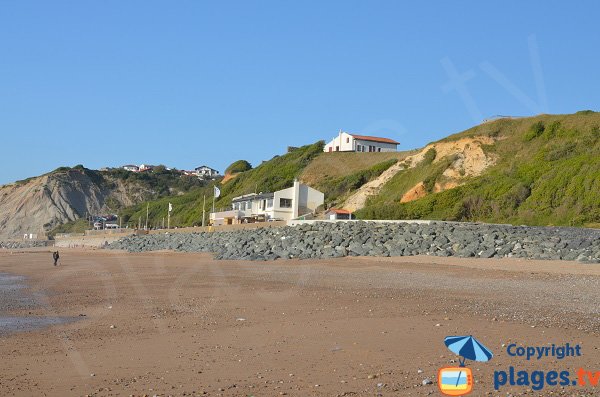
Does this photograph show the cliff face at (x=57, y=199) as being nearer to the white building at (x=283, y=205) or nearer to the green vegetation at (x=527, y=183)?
the white building at (x=283, y=205)

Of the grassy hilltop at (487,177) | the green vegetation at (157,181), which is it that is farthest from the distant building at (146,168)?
the grassy hilltop at (487,177)

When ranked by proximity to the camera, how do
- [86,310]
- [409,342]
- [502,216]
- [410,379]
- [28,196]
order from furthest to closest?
[28,196] < [502,216] < [86,310] < [409,342] < [410,379]

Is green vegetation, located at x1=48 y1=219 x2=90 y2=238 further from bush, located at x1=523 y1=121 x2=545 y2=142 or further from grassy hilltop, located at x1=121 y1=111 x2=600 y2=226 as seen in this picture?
bush, located at x1=523 y1=121 x2=545 y2=142

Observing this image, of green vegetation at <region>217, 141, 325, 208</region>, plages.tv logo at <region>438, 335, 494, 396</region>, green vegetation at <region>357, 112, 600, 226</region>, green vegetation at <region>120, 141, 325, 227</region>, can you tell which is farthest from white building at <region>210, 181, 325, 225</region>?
plages.tv logo at <region>438, 335, 494, 396</region>

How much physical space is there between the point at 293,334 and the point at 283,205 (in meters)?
51.0

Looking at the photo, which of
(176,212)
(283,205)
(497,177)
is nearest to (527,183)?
(497,177)

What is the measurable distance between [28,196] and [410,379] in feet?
431

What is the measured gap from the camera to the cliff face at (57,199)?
122 metres

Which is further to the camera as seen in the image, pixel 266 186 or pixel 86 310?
pixel 266 186

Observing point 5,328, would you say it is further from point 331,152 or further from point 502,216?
point 331,152

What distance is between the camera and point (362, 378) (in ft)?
26.5

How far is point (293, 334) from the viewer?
11.0m

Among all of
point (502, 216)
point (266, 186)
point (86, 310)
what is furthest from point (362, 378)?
point (266, 186)

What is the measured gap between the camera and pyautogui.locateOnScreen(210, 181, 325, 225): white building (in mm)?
60938
